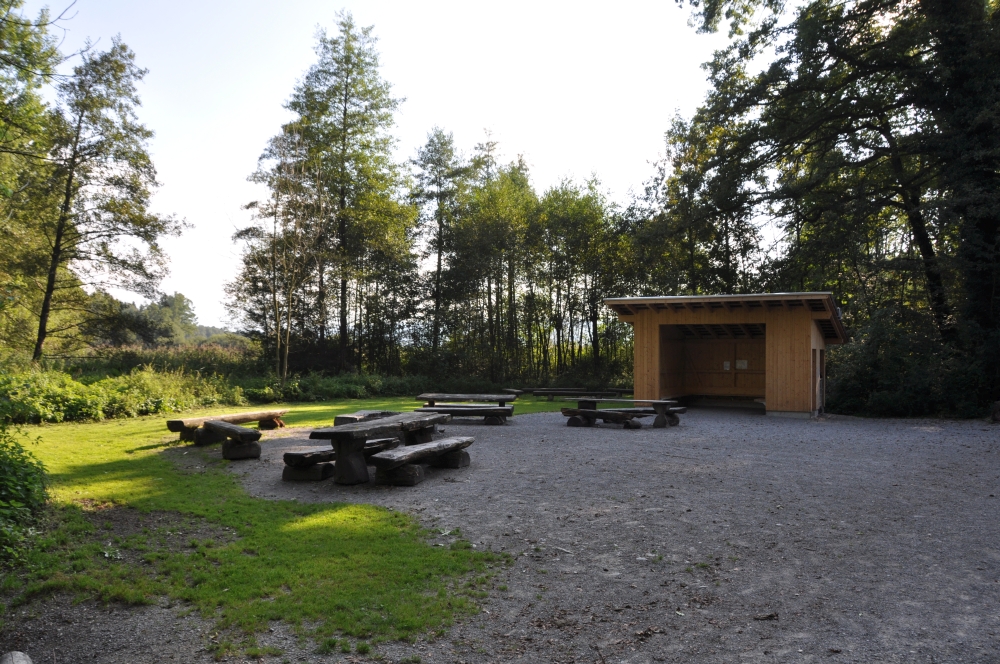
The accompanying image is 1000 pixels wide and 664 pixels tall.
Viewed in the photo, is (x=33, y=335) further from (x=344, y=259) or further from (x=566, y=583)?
(x=566, y=583)

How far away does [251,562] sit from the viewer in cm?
432

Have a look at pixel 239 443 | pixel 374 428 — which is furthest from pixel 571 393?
pixel 374 428

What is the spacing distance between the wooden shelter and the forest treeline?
87.0 inches

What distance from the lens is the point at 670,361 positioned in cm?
1711

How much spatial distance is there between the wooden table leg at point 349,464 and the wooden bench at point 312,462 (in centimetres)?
15

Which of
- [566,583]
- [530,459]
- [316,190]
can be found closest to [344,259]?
[316,190]

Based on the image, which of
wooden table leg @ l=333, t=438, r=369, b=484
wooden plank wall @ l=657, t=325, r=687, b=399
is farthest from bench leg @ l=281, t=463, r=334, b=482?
wooden plank wall @ l=657, t=325, r=687, b=399

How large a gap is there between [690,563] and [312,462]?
4.37 metres

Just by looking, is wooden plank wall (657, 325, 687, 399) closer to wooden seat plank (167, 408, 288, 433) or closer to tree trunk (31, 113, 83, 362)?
wooden seat plank (167, 408, 288, 433)

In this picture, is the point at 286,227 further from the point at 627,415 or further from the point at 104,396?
the point at 627,415

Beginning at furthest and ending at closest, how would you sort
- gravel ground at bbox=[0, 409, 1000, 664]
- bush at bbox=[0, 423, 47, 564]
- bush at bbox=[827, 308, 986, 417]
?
bush at bbox=[827, 308, 986, 417], bush at bbox=[0, 423, 47, 564], gravel ground at bbox=[0, 409, 1000, 664]

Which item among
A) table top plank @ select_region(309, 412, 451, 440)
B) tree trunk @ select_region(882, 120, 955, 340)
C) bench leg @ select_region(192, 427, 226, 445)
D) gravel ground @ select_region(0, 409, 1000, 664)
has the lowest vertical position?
gravel ground @ select_region(0, 409, 1000, 664)

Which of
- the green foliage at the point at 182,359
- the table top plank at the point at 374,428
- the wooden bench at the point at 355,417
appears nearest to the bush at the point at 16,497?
the table top plank at the point at 374,428

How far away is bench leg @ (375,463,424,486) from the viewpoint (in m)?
6.83
